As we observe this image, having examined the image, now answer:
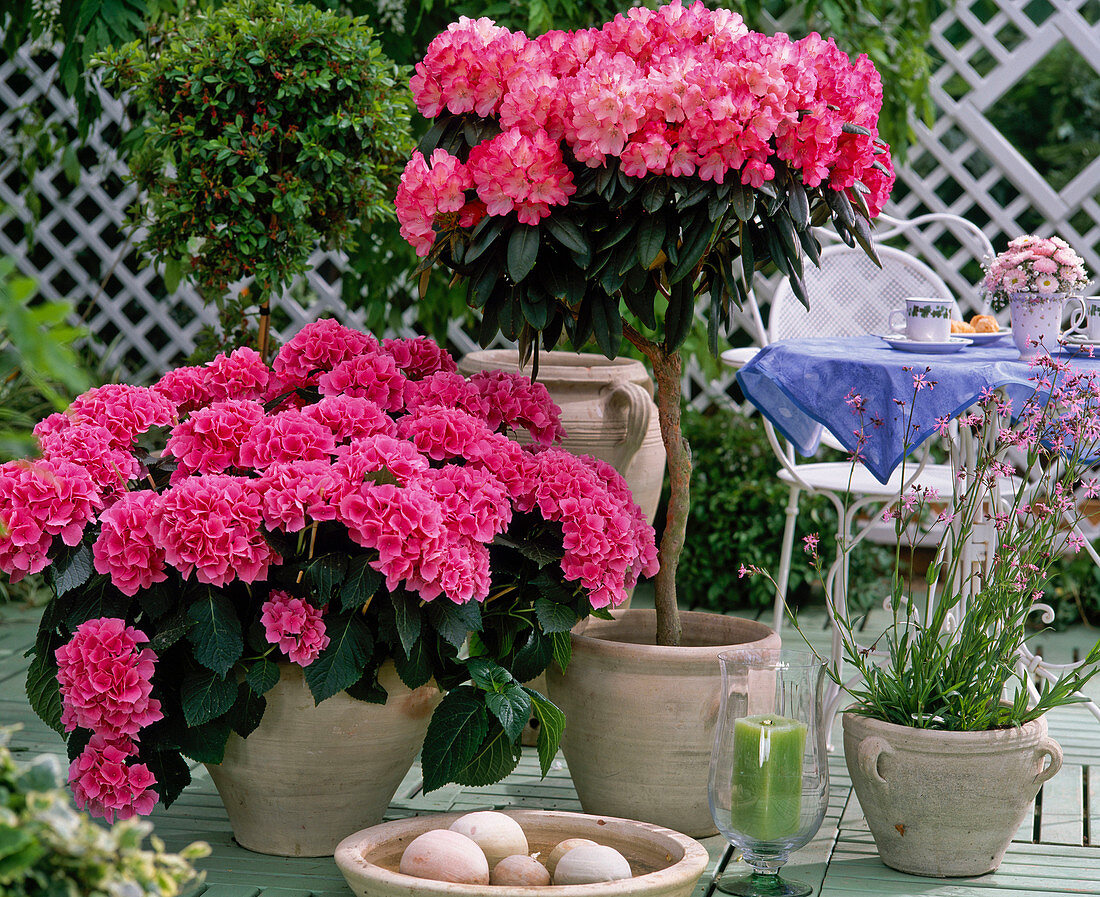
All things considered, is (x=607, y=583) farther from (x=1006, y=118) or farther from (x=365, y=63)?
(x=1006, y=118)

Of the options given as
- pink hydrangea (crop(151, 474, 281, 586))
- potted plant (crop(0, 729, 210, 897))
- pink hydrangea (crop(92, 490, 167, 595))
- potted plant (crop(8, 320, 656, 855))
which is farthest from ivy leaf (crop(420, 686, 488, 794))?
potted plant (crop(0, 729, 210, 897))

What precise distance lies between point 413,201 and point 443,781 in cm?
88

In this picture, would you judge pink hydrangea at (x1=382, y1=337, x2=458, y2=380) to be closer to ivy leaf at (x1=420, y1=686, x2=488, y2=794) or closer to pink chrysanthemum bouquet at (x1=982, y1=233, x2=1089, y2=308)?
ivy leaf at (x1=420, y1=686, x2=488, y2=794)

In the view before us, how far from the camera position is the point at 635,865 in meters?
1.82

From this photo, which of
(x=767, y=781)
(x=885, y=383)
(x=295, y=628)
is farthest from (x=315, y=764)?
(x=885, y=383)

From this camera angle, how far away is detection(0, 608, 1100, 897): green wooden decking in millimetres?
1927

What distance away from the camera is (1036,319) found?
2201 mm

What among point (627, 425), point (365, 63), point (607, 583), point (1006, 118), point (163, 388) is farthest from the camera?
point (1006, 118)

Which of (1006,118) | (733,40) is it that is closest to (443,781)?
(733,40)

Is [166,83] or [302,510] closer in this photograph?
[302,510]

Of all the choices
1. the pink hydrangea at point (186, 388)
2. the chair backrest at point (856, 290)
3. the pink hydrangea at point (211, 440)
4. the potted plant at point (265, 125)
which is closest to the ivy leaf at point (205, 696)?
the pink hydrangea at point (211, 440)

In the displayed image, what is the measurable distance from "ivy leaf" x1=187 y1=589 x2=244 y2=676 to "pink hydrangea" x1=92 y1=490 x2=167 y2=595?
0.23ft

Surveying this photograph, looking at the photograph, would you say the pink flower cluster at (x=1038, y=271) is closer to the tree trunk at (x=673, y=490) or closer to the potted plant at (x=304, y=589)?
the tree trunk at (x=673, y=490)

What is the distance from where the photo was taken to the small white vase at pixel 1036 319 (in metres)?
2.20
